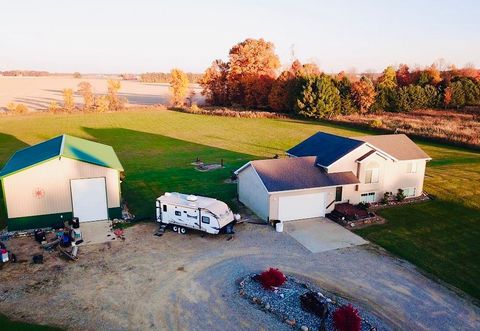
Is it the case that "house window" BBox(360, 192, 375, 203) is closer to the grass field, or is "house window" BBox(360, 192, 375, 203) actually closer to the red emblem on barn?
the grass field

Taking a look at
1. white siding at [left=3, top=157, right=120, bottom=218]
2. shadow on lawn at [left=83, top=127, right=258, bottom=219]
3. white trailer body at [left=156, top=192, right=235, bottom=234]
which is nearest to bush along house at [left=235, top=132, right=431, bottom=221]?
white trailer body at [left=156, top=192, right=235, bottom=234]

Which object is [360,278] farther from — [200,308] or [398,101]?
[398,101]

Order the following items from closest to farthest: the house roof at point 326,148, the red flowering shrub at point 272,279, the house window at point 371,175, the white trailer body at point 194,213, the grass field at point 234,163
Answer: the red flowering shrub at point 272,279, the grass field at point 234,163, the white trailer body at point 194,213, the house roof at point 326,148, the house window at point 371,175

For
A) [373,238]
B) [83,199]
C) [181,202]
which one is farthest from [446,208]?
[83,199]

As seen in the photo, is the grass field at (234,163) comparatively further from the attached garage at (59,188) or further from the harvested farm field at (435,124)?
the attached garage at (59,188)

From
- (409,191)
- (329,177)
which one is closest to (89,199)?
(329,177)

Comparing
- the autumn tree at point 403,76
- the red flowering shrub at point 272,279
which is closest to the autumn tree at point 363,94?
the autumn tree at point 403,76
